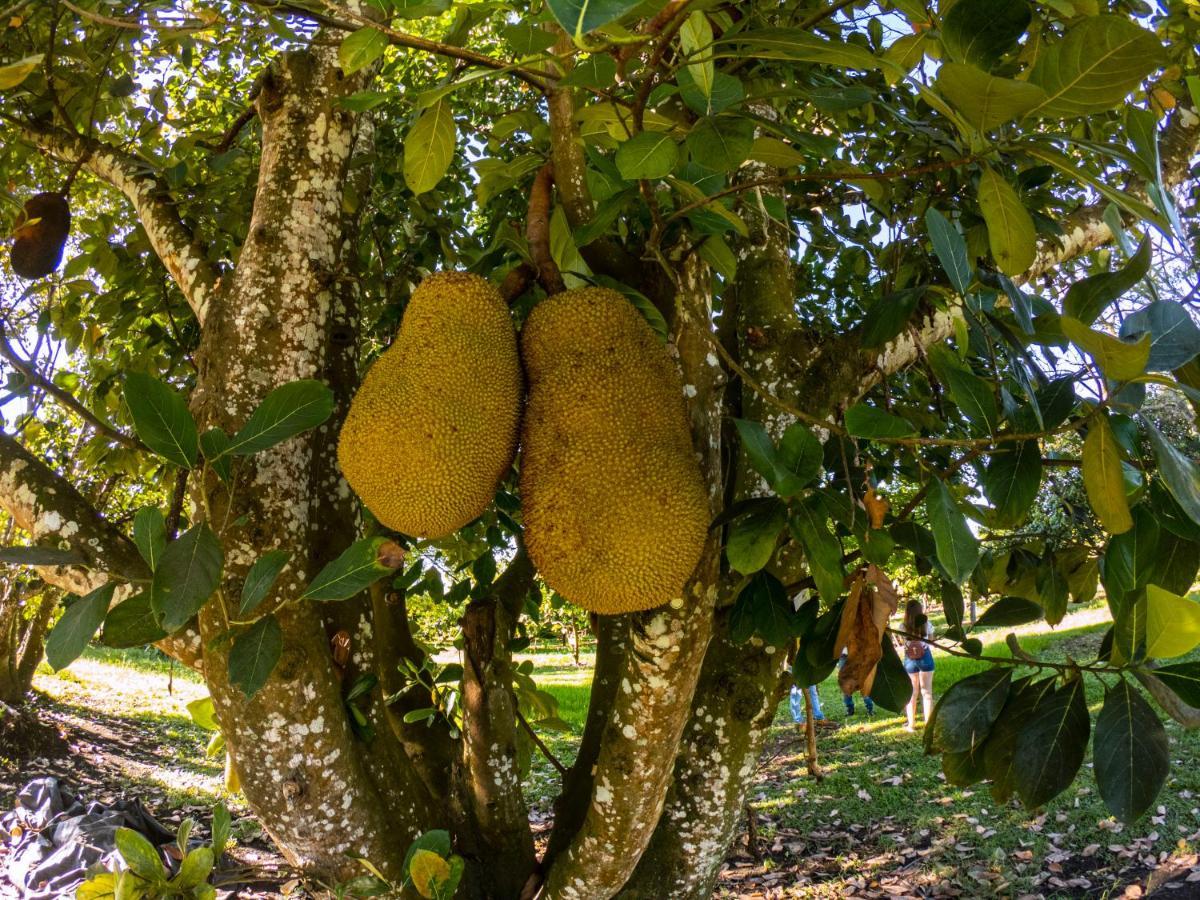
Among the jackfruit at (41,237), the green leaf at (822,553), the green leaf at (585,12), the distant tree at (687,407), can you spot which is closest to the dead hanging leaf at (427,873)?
the distant tree at (687,407)

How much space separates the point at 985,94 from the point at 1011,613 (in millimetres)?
811

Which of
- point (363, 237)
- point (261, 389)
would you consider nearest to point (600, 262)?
point (261, 389)

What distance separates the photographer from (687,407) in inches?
47.3

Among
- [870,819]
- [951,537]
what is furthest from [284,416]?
[870,819]

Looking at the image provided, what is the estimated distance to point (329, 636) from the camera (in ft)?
5.09

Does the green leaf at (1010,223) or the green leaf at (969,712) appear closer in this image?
the green leaf at (1010,223)

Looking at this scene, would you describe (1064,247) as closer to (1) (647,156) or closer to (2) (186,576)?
(1) (647,156)

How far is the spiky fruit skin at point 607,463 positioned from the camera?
1.04 m

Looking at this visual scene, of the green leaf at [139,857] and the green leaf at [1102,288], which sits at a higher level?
the green leaf at [1102,288]

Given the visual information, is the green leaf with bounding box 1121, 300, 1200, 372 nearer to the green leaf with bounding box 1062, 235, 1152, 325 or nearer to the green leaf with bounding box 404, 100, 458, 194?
the green leaf with bounding box 1062, 235, 1152, 325

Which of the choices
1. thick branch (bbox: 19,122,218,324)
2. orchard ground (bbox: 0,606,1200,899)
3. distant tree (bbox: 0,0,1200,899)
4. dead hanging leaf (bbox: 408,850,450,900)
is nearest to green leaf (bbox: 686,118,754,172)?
distant tree (bbox: 0,0,1200,899)

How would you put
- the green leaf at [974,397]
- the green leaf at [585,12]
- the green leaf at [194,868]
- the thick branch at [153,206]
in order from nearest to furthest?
the green leaf at [585,12] → the green leaf at [974,397] → the green leaf at [194,868] → the thick branch at [153,206]

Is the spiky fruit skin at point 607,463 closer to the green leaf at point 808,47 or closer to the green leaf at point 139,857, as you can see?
the green leaf at point 808,47

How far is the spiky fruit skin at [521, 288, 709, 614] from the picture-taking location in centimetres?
104
